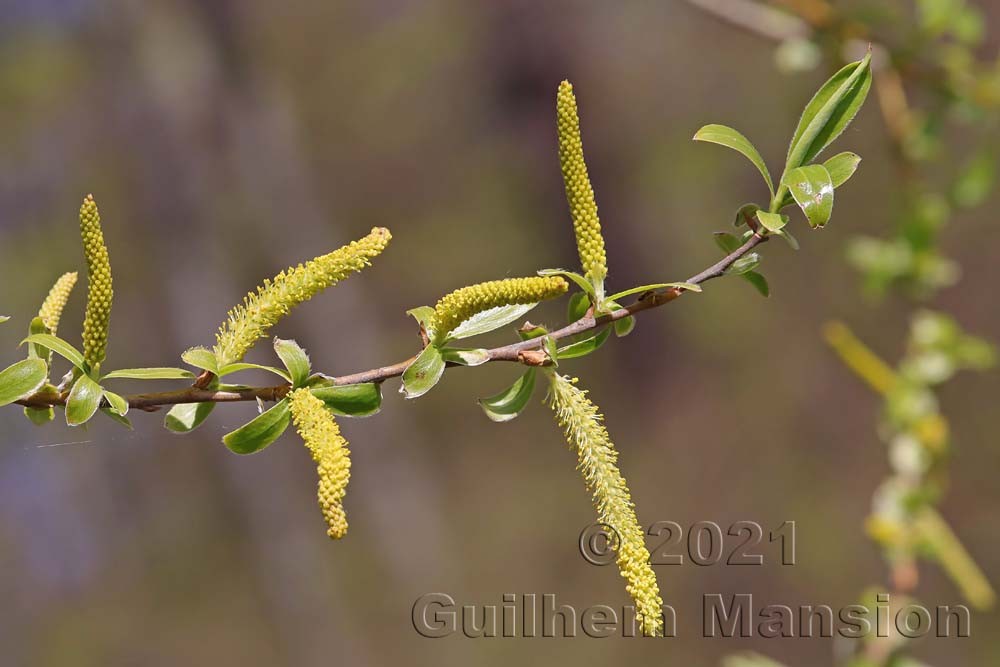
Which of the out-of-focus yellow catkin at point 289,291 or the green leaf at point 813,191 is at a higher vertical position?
the green leaf at point 813,191

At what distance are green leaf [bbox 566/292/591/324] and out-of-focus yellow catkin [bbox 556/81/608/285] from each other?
0.02 m

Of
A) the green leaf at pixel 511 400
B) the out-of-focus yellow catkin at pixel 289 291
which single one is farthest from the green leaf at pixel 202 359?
the green leaf at pixel 511 400

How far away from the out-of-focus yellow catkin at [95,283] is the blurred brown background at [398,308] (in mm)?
1934

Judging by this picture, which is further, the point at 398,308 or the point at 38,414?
the point at 398,308

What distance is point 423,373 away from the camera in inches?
14.6

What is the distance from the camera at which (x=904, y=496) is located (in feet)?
2.37

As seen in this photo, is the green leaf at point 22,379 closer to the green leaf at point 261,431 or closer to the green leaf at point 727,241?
the green leaf at point 261,431

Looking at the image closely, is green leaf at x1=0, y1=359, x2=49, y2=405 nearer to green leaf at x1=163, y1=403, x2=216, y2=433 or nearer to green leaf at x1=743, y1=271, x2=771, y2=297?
green leaf at x1=163, y1=403, x2=216, y2=433

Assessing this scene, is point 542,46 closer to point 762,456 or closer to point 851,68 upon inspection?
point 762,456

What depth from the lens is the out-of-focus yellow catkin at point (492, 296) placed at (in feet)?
1.17

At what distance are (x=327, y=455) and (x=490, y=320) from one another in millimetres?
103

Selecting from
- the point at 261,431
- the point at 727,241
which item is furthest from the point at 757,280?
the point at 261,431

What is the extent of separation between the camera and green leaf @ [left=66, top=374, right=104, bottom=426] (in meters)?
0.36

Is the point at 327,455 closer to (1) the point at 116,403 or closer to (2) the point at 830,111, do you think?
(1) the point at 116,403
